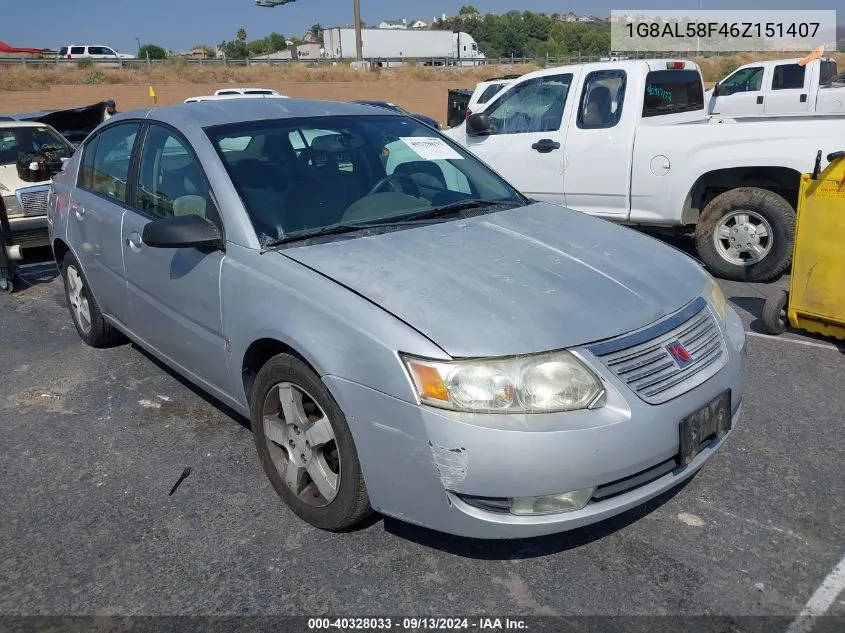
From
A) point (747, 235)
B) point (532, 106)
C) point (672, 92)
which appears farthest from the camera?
point (532, 106)

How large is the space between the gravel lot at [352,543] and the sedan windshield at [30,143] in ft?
20.5

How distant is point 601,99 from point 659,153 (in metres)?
0.90

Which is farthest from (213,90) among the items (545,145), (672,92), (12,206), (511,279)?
(511,279)

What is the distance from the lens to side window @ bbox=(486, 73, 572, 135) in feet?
24.1

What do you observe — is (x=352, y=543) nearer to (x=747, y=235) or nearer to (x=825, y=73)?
(x=747, y=235)

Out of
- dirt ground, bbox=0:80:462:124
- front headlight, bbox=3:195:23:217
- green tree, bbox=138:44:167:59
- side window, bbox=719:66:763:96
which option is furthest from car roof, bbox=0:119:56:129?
green tree, bbox=138:44:167:59

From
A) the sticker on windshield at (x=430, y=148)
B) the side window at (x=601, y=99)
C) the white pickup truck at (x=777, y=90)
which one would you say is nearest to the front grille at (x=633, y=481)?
the sticker on windshield at (x=430, y=148)

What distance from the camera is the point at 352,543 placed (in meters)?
2.95

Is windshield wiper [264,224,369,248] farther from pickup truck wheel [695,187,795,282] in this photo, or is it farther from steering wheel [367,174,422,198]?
pickup truck wheel [695,187,795,282]

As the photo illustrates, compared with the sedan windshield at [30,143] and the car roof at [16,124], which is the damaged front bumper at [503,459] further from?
the car roof at [16,124]

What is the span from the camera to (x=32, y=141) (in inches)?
372

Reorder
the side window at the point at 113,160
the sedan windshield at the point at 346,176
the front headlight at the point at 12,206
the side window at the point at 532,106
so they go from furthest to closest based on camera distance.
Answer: the front headlight at the point at 12,206 → the side window at the point at 532,106 → the side window at the point at 113,160 → the sedan windshield at the point at 346,176

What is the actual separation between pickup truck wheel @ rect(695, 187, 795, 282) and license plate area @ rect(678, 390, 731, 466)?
3.79 m

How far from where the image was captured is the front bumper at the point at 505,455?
2.38 m
